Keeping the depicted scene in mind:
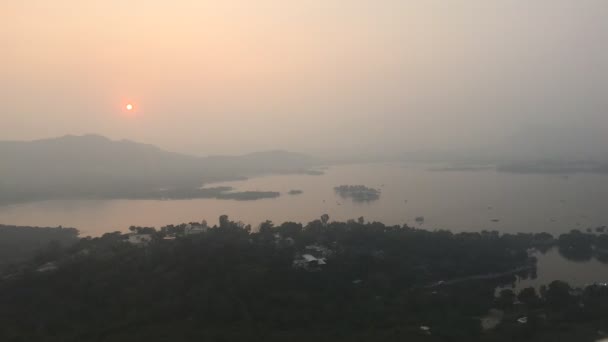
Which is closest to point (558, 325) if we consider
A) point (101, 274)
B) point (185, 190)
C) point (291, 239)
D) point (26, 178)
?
point (291, 239)

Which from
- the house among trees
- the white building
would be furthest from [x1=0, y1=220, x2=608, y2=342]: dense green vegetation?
the house among trees

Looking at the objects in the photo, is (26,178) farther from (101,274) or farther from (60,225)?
(101,274)

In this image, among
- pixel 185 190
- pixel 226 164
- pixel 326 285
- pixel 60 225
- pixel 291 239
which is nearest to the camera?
pixel 326 285

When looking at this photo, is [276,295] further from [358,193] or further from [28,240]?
[358,193]

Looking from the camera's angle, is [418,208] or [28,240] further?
[418,208]

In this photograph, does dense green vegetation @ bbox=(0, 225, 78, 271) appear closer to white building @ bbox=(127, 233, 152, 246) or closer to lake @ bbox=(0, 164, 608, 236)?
lake @ bbox=(0, 164, 608, 236)

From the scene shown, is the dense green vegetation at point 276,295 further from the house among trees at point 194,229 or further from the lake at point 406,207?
the lake at point 406,207

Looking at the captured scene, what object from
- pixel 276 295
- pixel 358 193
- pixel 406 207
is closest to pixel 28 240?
pixel 276 295

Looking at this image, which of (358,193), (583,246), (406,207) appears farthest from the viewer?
(358,193)
